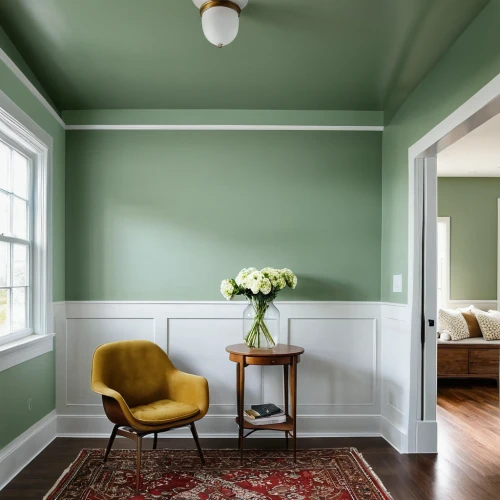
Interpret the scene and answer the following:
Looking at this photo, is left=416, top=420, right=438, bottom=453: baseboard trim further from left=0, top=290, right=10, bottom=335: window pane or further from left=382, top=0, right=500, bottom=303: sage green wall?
left=0, top=290, right=10, bottom=335: window pane

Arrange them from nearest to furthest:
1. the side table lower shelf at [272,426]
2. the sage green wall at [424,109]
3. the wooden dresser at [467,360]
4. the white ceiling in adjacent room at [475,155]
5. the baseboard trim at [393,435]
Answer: the sage green wall at [424,109]
the side table lower shelf at [272,426]
the baseboard trim at [393,435]
the white ceiling in adjacent room at [475,155]
the wooden dresser at [467,360]

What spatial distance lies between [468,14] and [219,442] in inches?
127

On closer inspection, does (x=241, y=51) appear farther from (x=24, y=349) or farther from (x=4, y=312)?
(x=24, y=349)

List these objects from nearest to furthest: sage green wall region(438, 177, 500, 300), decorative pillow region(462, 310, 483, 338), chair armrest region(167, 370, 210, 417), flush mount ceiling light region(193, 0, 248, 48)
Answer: flush mount ceiling light region(193, 0, 248, 48), chair armrest region(167, 370, 210, 417), decorative pillow region(462, 310, 483, 338), sage green wall region(438, 177, 500, 300)

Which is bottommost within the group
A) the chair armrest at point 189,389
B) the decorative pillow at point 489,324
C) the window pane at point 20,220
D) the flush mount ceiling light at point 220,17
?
the chair armrest at point 189,389

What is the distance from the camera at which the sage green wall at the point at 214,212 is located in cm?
417

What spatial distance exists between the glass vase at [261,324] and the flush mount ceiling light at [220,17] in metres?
1.81

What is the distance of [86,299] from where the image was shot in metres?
4.16

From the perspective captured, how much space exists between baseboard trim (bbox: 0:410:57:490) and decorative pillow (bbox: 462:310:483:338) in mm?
4642

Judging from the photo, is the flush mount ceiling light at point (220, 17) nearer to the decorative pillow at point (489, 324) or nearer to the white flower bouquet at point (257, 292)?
the white flower bouquet at point (257, 292)

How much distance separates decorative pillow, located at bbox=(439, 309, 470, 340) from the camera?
6008 mm

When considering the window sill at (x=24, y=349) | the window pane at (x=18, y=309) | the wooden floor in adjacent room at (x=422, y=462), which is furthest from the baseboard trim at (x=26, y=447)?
the window pane at (x=18, y=309)

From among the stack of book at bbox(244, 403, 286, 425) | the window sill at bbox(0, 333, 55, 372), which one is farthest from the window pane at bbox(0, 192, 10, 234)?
the stack of book at bbox(244, 403, 286, 425)

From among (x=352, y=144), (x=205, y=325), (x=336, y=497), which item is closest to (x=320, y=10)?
(x=352, y=144)
